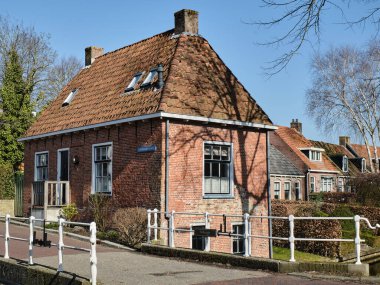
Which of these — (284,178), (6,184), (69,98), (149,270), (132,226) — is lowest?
(149,270)

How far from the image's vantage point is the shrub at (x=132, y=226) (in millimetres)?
Answer: 15562

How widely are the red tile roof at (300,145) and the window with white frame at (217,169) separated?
27.5m

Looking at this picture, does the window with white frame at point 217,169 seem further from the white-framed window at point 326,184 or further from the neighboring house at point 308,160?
the white-framed window at point 326,184

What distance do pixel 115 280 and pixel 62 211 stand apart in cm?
1037

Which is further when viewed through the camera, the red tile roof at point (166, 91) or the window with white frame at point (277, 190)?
the window with white frame at point (277, 190)

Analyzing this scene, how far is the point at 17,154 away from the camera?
3544 cm

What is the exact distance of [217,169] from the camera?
58.5ft

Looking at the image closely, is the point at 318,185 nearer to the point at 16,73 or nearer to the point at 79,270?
the point at 16,73

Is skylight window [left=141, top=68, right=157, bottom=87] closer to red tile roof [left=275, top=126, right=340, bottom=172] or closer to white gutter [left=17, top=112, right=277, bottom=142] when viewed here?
white gutter [left=17, top=112, right=277, bottom=142]

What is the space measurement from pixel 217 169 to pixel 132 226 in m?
3.76

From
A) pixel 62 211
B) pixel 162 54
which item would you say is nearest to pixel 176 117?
pixel 162 54

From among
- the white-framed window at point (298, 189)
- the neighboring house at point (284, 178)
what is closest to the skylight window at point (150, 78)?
the neighboring house at point (284, 178)

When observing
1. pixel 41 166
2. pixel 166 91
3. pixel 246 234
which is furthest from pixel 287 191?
pixel 246 234

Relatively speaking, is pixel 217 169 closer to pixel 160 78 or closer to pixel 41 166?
pixel 160 78
